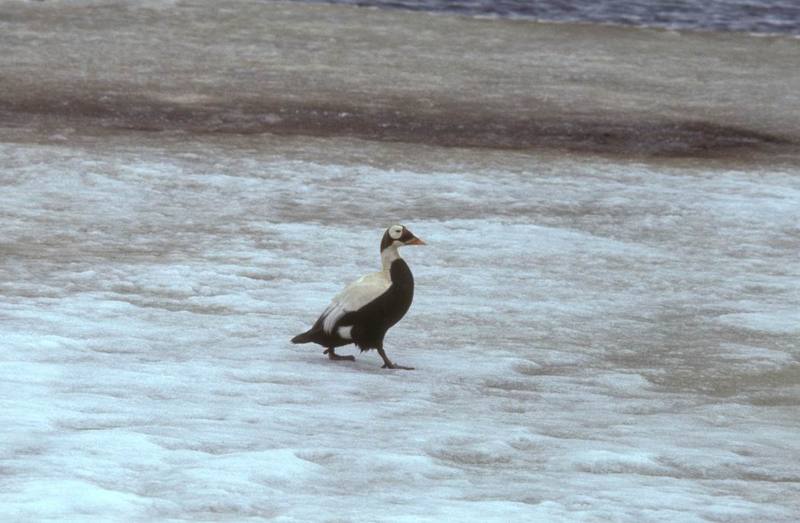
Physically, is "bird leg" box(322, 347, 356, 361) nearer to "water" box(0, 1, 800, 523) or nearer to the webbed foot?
the webbed foot

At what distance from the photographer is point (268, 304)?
7715 millimetres

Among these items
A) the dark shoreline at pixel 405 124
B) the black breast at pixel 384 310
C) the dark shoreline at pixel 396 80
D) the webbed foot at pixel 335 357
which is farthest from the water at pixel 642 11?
the black breast at pixel 384 310

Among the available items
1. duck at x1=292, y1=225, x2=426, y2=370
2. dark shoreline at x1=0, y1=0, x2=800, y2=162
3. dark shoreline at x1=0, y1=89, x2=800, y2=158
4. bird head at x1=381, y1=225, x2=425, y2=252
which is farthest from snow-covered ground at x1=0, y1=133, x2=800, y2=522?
dark shoreline at x1=0, y1=0, x2=800, y2=162

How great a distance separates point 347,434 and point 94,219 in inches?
185

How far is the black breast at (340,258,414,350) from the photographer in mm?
6504

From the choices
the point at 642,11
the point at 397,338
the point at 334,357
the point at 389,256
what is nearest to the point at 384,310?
the point at 389,256

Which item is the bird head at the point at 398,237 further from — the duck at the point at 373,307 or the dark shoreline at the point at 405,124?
the dark shoreline at the point at 405,124

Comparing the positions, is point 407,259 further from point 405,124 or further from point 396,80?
point 396,80

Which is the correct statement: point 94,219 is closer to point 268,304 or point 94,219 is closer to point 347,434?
point 268,304

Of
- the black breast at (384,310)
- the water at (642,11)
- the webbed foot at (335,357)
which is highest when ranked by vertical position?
the water at (642,11)

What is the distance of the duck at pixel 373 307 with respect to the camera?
6.51m

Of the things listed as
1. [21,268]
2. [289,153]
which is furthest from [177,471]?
[289,153]

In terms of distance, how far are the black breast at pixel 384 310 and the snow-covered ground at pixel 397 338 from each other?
0.18 m

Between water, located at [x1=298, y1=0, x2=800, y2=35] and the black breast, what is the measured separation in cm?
1278
